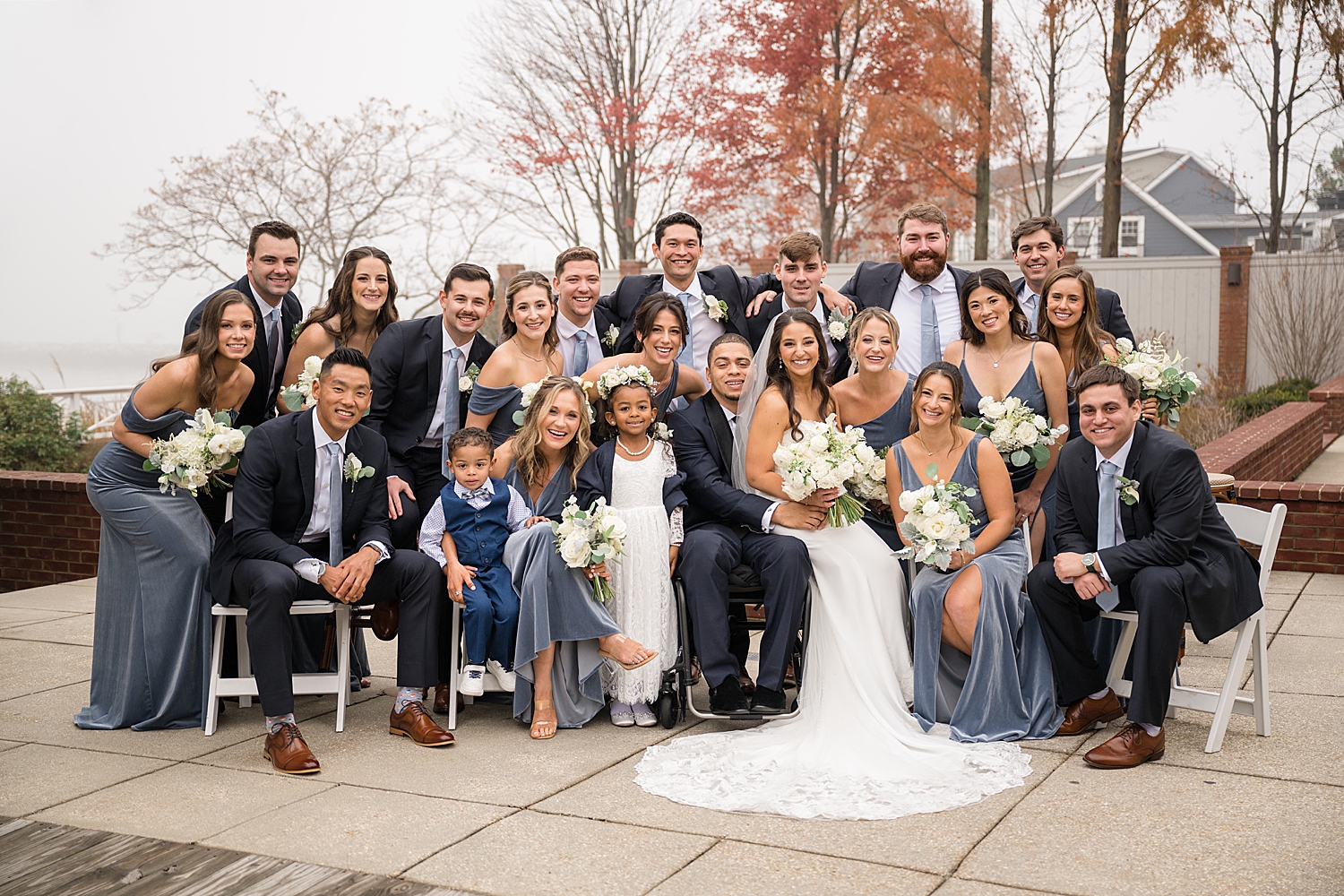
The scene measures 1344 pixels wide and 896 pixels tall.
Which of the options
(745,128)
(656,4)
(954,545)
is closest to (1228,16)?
(745,128)

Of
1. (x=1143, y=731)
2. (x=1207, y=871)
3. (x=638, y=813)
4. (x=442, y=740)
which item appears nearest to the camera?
(x=1207, y=871)

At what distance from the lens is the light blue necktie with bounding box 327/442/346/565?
17.4 ft

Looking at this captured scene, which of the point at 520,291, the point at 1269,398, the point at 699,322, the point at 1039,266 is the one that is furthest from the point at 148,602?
the point at 1269,398

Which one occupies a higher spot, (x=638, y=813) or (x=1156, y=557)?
(x=1156, y=557)

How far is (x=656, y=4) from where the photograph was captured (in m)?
23.3

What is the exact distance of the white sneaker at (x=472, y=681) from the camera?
17.1 ft

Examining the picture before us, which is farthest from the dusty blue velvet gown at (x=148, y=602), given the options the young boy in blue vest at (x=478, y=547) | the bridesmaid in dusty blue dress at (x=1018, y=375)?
the bridesmaid in dusty blue dress at (x=1018, y=375)

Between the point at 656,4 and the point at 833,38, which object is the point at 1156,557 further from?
the point at 656,4

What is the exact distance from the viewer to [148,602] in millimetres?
5340

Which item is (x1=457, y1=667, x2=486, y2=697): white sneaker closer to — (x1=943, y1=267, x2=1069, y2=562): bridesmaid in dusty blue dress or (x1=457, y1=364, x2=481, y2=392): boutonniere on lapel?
(x1=457, y1=364, x2=481, y2=392): boutonniere on lapel

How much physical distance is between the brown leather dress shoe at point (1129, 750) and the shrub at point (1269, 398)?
11399mm

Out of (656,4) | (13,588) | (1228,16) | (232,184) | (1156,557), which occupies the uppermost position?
(656,4)

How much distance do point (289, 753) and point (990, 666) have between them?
290 centimetres

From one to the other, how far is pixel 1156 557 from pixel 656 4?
20.9 metres
